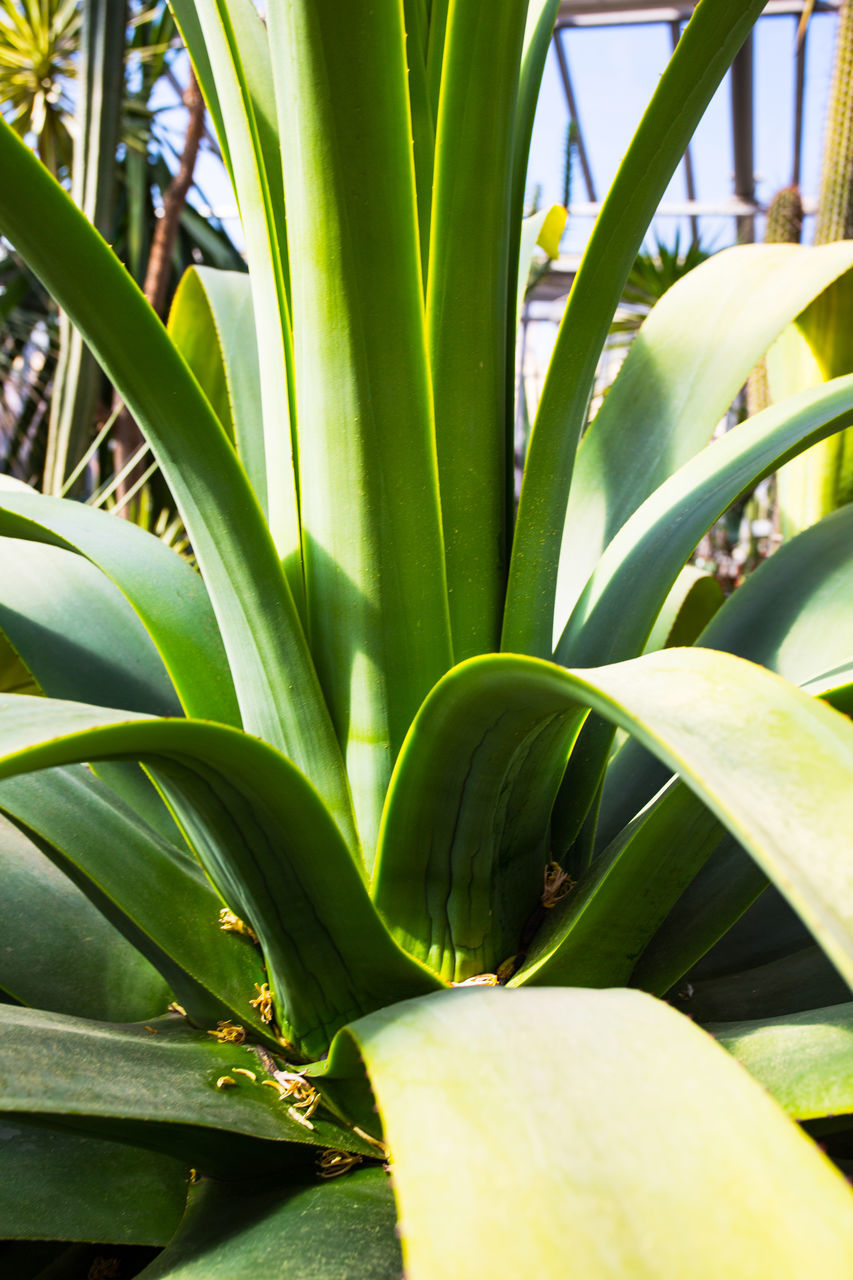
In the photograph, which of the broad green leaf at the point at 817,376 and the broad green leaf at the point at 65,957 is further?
the broad green leaf at the point at 817,376

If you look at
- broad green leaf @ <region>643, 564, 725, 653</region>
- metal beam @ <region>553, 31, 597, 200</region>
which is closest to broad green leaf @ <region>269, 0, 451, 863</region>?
broad green leaf @ <region>643, 564, 725, 653</region>

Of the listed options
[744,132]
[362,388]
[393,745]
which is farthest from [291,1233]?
[744,132]

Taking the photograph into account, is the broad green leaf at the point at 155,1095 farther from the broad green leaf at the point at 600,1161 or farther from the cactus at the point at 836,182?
the cactus at the point at 836,182

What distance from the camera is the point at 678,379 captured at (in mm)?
501

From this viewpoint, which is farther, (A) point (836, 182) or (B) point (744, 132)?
(B) point (744, 132)

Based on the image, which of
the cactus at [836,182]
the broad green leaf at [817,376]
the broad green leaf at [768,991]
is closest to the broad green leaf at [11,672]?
the broad green leaf at [768,991]

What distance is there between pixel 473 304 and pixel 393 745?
7.4 inches

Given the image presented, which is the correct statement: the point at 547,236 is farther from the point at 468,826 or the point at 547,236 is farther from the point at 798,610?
the point at 468,826

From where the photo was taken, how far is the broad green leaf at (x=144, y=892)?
354 millimetres

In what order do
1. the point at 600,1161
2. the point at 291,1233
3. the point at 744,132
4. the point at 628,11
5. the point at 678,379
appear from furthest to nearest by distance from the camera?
the point at 744,132
the point at 628,11
the point at 678,379
the point at 291,1233
the point at 600,1161

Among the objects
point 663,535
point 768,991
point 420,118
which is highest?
point 420,118

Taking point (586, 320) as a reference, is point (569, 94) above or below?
above

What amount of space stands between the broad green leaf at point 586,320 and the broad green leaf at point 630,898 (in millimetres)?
100

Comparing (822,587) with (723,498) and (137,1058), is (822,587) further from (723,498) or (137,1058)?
(137,1058)
